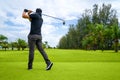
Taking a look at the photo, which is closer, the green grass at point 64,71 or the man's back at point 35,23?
the green grass at point 64,71

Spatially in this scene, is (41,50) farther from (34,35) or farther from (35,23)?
(35,23)

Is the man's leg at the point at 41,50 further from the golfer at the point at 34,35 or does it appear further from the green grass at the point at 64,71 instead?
the green grass at the point at 64,71

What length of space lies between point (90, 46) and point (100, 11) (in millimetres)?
15067

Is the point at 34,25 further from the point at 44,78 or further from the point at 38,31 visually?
the point at 44,78

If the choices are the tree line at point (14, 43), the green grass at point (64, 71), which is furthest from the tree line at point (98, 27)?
the green grass at point (64, 71)

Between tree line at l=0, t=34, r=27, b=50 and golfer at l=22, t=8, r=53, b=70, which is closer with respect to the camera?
golfer at l=22, t=8, r=53, b=70

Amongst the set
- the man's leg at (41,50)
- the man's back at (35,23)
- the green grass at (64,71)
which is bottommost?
the green grass at (64,71)

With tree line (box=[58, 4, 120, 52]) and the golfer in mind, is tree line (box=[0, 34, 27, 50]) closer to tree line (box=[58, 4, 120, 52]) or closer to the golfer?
tree line (box=[58, 4, 120, 52])

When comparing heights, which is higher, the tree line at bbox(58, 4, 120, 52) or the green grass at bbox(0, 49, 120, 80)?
the tree line at bbox(58, 4, 120, 52)

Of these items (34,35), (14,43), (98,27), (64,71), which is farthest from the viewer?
(14,43)

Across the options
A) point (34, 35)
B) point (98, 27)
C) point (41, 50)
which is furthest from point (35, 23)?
point (98, 27)

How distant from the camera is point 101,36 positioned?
93875 millimetres

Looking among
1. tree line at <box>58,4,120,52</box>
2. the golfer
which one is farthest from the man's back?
tree line at <box>58,4,120,52</box>

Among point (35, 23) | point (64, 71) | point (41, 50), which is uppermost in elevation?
point (35, 23)
